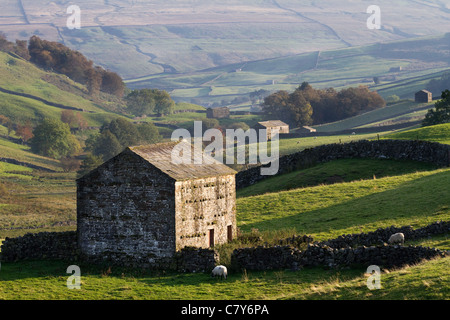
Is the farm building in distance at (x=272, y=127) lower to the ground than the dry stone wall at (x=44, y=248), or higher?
higher

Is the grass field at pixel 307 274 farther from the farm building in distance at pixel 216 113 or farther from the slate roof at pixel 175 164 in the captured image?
the farm building in distance at pixel 216 113

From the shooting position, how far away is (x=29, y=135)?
174m

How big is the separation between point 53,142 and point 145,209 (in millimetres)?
134007

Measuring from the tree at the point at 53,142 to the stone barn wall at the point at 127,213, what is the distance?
130278 mm

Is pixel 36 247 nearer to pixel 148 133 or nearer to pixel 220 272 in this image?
pixel 220 272

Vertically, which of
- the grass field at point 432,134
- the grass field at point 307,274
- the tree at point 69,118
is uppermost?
the tree at point 69,118

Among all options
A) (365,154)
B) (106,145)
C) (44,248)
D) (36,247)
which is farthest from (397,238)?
(106,145)

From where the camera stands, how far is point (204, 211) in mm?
28297

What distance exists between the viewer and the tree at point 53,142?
155m

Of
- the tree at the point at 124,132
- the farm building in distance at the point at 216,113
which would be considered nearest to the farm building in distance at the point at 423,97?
the farm building in distance at the point at 216,113

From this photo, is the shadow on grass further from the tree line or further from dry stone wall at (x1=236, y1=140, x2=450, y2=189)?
the tree line

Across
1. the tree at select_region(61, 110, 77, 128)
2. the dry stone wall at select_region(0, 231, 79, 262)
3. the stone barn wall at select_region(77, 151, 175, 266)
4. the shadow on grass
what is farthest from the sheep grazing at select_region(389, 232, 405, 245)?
the tree at select_region(61, 110, 77, 128)

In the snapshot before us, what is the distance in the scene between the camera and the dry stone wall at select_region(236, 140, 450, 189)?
161ft

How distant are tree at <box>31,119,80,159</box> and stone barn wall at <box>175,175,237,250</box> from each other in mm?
130205
